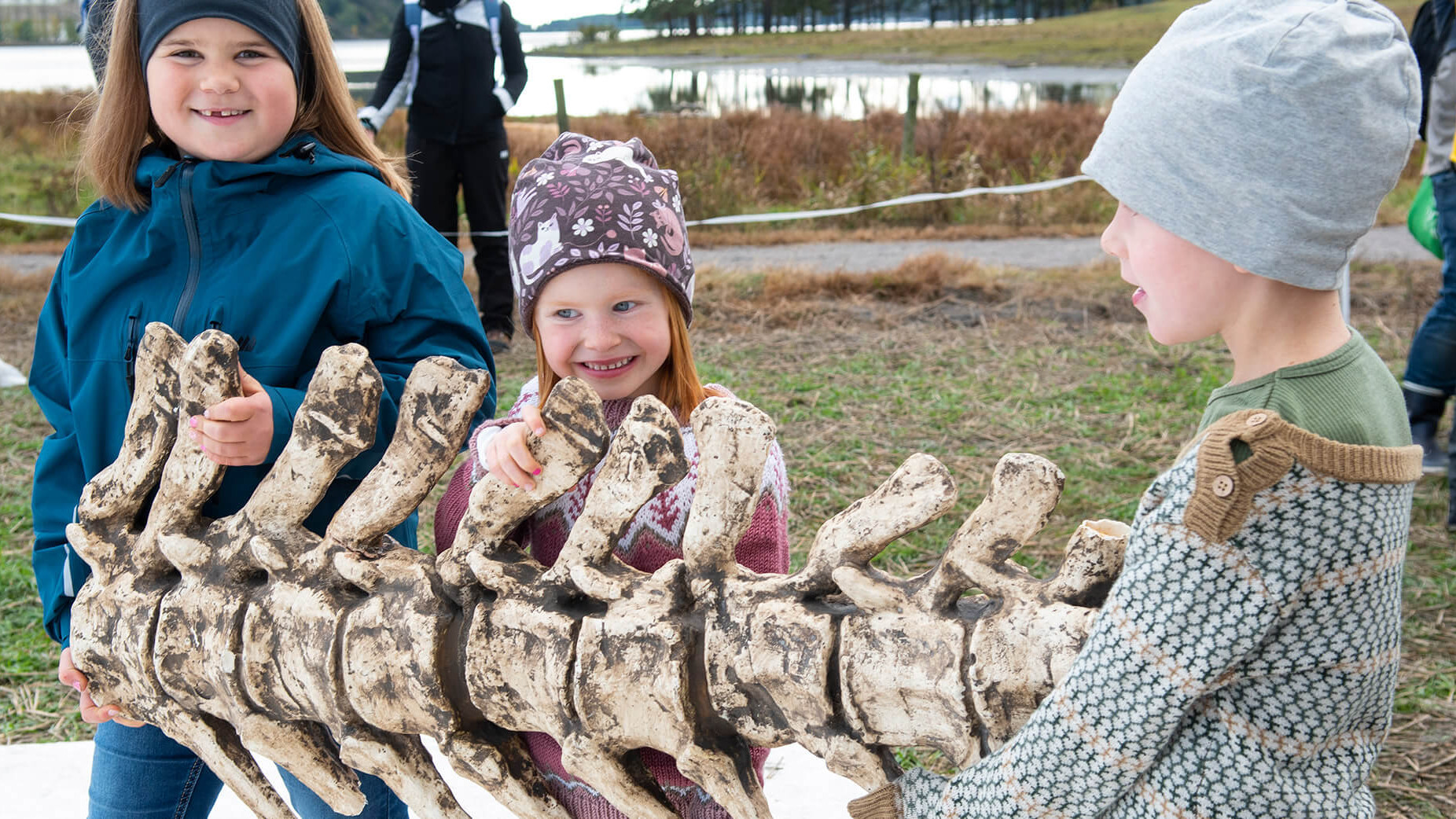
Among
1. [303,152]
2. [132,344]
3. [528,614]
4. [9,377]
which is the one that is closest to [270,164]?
[303,152]

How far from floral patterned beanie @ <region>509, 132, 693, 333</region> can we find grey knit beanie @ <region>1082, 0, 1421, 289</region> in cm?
61

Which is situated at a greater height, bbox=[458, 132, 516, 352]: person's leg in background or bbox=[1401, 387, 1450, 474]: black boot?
bbox=[458, 132, 516, 352]: person's leg in background

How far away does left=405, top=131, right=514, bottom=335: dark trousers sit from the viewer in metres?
5.54

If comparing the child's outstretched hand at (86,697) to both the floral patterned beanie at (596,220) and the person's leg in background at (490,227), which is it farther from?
the person's leg in background at (490,227)

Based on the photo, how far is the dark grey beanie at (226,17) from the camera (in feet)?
4.98

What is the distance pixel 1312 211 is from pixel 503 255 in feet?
15.9

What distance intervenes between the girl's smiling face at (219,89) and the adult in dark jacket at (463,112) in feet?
12.4

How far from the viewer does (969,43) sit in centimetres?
4041

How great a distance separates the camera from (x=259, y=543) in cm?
150

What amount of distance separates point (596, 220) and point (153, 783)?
1.13 metres

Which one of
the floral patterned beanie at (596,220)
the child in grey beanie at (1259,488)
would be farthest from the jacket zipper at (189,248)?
the child in grey beanie at (1259,488)

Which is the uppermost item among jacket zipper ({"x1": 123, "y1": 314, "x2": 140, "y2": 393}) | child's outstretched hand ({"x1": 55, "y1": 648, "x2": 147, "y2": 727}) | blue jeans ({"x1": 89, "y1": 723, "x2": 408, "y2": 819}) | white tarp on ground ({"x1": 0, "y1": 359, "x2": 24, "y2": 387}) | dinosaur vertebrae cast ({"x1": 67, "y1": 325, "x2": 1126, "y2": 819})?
jacket zipper ({"x1": 123, "y1": 314, "x2": 140, "y2": 393})

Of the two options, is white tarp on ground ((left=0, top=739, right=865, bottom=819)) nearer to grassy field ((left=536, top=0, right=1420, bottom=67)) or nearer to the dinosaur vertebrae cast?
the dinosaur vertebrae cast

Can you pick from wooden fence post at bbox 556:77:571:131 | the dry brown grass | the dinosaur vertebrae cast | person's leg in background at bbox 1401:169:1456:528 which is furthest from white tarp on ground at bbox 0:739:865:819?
wooden fence post at bbox 556:77:571:131
